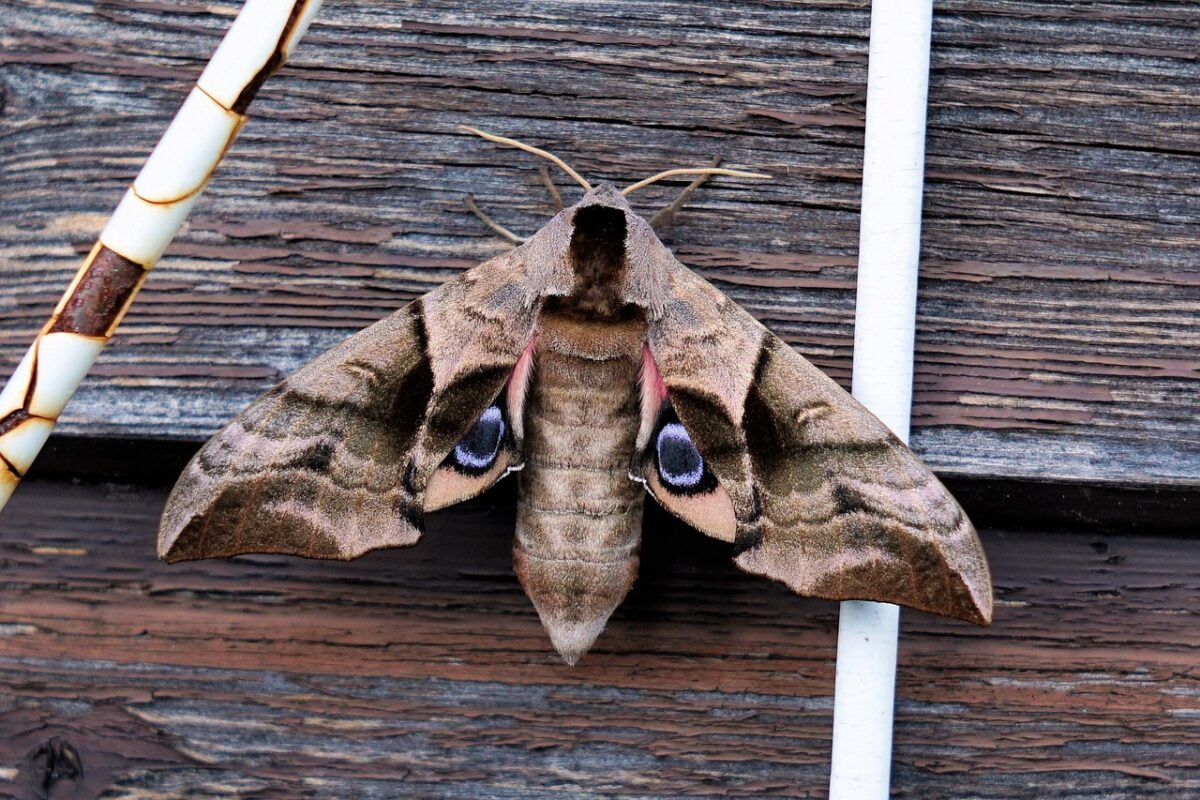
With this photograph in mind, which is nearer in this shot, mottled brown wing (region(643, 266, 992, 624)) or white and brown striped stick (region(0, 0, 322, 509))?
white and brown striped stick (region(0, 0, 322, 509))

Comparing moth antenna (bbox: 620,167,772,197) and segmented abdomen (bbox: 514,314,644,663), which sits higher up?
moth antenna (bbox: 620,167,772,197)

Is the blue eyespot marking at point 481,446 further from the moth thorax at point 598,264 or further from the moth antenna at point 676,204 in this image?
the moth antenna at point 676,204

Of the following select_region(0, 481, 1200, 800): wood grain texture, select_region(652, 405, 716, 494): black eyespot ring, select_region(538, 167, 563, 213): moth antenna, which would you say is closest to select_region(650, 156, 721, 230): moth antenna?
select_region(538, 167, 563, 213): moth antenna

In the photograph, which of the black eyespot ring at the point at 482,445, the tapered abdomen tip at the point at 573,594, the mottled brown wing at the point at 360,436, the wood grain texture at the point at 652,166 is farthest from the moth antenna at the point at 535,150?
the tapered abdomen tip at the point at 573,594

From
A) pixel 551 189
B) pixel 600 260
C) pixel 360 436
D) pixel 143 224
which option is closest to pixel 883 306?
pixel 600 260

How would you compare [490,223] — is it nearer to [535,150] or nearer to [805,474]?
[535,150]

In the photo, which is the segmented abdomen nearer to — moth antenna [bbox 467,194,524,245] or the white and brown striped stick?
moth antenna [bbox 467,194,524,245]

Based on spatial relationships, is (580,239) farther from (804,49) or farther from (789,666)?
(789,666)
